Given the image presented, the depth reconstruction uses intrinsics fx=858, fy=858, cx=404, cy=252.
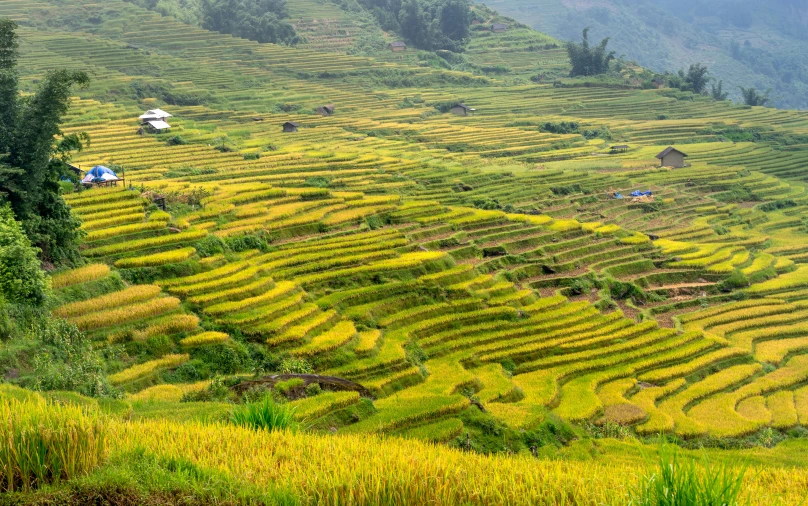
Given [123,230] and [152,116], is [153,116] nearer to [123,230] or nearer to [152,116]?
[152,116]

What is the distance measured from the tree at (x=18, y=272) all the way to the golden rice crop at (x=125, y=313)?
3.50 feet

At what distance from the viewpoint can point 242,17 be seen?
3339 inches

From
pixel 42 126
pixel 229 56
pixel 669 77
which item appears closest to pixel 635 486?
pixel 42 126

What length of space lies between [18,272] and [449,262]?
14481 mm

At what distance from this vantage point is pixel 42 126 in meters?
21.0

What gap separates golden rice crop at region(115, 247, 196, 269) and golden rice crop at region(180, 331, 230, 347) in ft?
12.6

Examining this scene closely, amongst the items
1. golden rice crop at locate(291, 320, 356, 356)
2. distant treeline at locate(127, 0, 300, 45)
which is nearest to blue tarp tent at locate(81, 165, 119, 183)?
golden rice crop at locate(291, 320, 356, 356)

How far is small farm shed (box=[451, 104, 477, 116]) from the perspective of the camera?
2689 inches

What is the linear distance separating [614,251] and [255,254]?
51.2 feet

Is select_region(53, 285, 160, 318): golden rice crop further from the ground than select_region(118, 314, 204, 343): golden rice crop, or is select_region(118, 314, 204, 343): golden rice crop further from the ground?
select_region(53, 285, 160, 318): golden rice crop

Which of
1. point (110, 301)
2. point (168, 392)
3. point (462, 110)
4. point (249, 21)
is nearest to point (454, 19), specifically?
point (249, 21)

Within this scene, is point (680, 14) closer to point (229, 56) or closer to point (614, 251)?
point (229, 56)

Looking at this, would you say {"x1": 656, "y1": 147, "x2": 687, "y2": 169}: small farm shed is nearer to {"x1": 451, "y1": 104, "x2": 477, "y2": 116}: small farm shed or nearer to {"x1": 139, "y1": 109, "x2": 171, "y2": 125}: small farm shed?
{"x1": 451, "y1": 104, "x2": 477, "y2": 116}: small farm shed

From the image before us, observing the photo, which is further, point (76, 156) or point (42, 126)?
point (76, 156)
